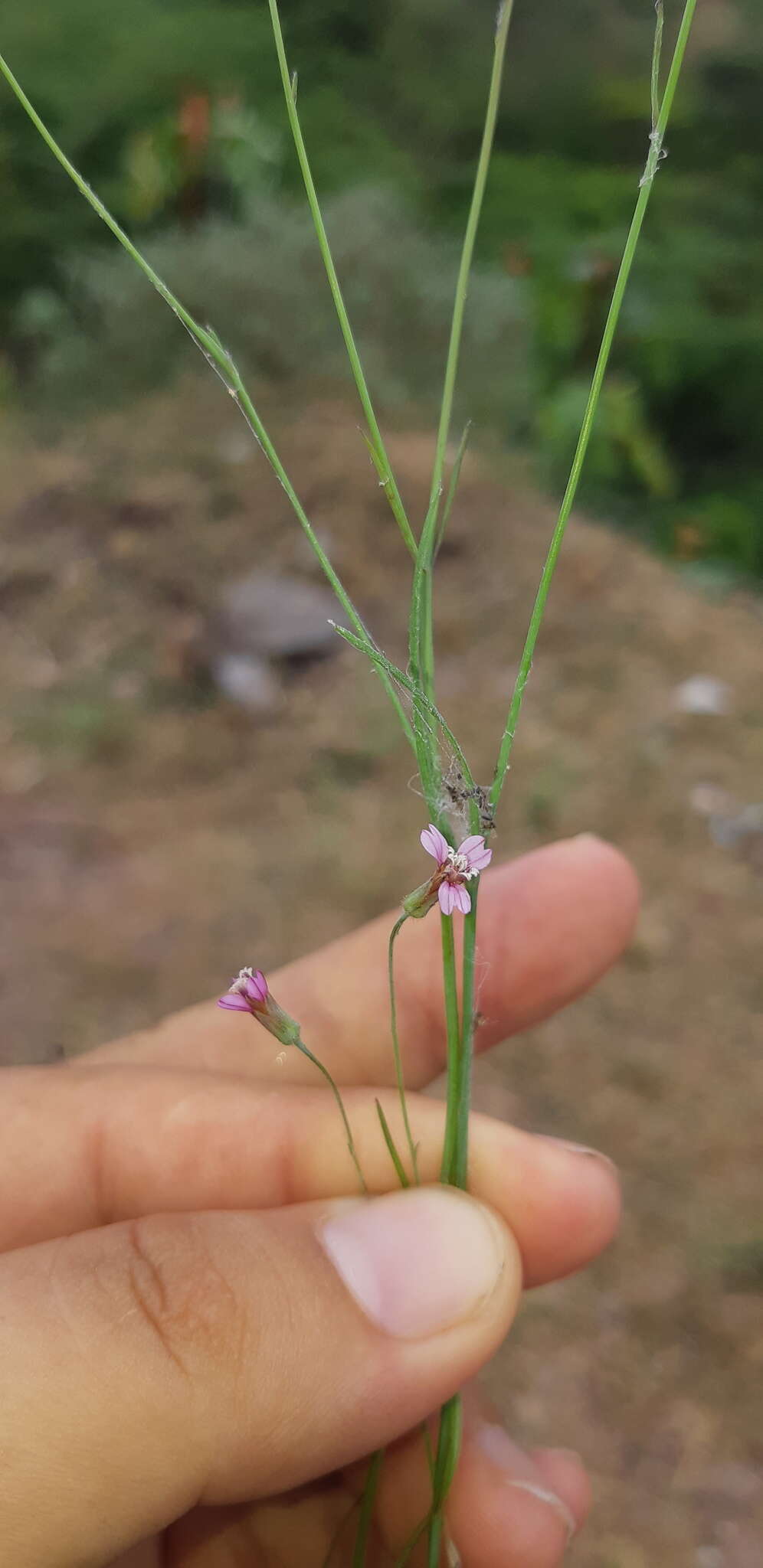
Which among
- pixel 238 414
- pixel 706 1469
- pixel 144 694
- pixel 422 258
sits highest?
pixel 422 258

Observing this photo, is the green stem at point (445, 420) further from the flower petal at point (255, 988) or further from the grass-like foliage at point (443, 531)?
the flower petal at point (255, 988)

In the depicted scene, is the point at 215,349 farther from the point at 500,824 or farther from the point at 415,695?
the point at 500,824

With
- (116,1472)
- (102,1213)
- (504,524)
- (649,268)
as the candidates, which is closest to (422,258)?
(649,268)

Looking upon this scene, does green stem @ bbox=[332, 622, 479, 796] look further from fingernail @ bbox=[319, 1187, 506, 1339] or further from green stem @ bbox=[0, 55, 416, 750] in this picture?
fingernail @ bbox=[319, 1187, 506, 1339]

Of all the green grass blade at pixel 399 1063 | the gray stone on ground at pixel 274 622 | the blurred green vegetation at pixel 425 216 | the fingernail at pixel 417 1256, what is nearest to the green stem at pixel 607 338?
the green grass blade at pixel 399 1063

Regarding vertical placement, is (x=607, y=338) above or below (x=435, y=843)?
above

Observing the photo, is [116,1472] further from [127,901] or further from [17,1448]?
[127,901]

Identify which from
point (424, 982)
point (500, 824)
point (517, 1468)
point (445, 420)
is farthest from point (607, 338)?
point (500, 824)
